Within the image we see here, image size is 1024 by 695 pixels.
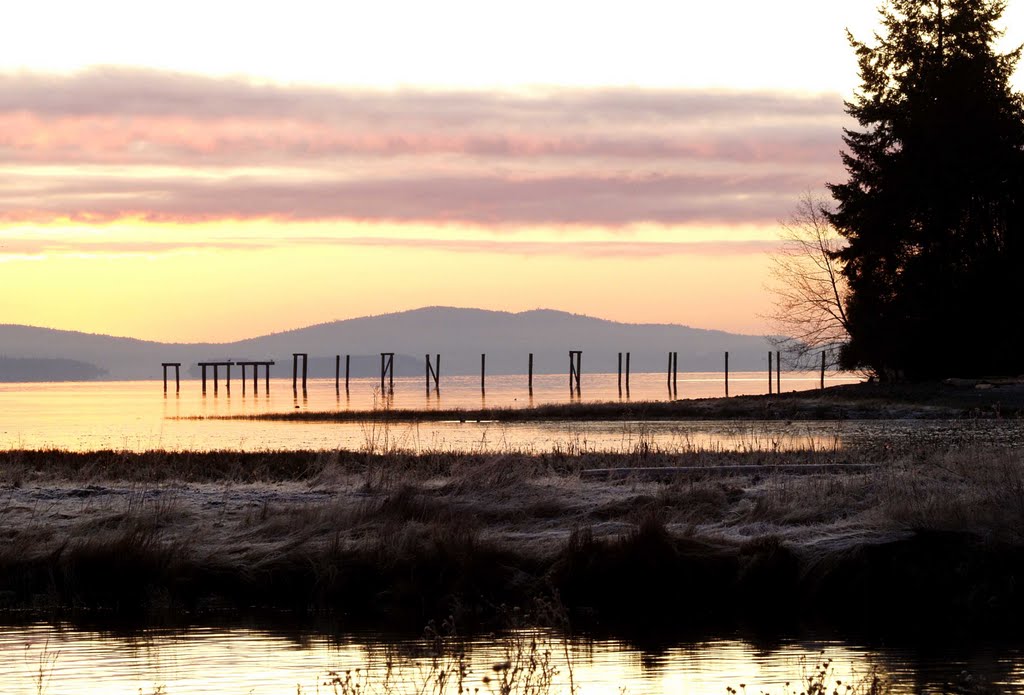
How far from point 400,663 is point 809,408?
4487 centimetres

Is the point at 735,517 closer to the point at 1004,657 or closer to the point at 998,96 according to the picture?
the point at 1004,657

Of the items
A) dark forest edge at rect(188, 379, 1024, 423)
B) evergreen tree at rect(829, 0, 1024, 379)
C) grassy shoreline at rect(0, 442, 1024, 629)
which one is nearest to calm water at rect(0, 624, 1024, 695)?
grassy shoreline at rect(0, 442, 1024, 629)

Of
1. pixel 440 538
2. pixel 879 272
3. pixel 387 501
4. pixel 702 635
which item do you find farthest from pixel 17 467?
pixel 879 272

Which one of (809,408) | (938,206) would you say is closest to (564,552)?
(809,408)

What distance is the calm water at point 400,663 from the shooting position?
12.6 metres

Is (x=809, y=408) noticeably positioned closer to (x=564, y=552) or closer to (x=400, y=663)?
(x=564, y=552)

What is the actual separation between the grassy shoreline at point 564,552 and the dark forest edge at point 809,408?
27189 millimetres

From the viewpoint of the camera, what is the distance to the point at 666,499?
1991 cm

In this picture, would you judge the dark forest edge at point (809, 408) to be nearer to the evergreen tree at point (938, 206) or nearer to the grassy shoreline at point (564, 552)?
the evergreen tree at point (938, 206)

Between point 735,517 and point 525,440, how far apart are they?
26.0m

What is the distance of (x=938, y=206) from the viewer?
5975cm

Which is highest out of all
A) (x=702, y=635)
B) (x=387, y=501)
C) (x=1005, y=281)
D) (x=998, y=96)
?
(x=998, y=96)

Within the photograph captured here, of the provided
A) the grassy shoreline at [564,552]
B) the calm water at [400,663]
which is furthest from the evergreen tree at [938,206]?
the calm water at [400,663]

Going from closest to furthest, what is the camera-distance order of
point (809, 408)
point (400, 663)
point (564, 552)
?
point (400, 663) → point (564, 552) → point (809, 408)
